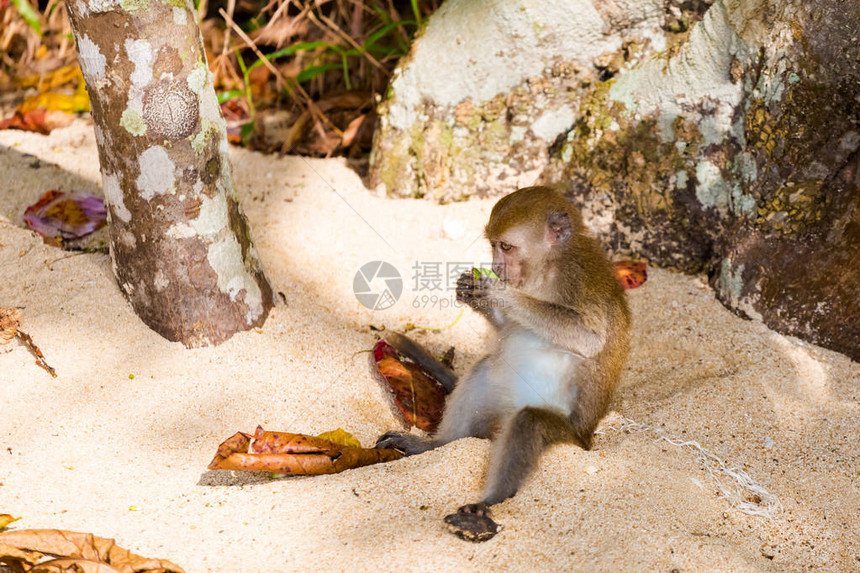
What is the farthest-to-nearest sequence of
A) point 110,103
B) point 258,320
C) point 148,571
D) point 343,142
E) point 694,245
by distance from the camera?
point 343,142 < point 694,245 < point 258,320 < point 110,103 < point 148,571

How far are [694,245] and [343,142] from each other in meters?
2.58

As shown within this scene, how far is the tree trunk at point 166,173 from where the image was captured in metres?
3.24

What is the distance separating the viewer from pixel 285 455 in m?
3.11

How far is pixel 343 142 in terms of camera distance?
5719mm

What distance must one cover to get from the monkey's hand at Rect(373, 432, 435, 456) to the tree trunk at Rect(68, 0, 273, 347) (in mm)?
916

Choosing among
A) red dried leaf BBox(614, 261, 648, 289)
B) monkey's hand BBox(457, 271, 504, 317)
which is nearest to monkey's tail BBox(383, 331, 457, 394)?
monkey's hand BBox(457, 271, 504, 317)

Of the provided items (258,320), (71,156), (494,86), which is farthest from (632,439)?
(71,156)

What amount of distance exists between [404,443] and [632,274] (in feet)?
6.14

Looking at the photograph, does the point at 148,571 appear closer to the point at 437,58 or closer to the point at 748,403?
the point at 748,403

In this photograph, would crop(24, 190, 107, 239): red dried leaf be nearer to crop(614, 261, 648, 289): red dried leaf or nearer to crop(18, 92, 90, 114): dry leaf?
crop(18, 92, 90, 114): dry leaf

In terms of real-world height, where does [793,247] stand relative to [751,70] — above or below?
below

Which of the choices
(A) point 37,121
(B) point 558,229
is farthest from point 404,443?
(A) point 37,121

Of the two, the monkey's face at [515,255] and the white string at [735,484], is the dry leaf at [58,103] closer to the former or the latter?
the monkey's face at [515,255]

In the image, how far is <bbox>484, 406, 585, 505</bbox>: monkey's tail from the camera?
299 centimetres
